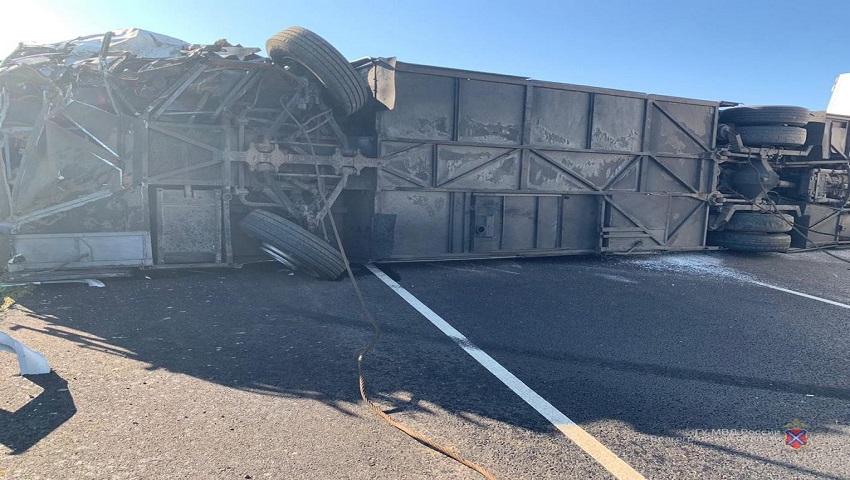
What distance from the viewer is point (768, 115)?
9.77 metres

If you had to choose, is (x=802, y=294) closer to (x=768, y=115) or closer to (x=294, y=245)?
(x=768, y=115)

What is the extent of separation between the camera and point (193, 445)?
2.77 meters

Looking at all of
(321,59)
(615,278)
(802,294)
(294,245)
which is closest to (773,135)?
(802,294)

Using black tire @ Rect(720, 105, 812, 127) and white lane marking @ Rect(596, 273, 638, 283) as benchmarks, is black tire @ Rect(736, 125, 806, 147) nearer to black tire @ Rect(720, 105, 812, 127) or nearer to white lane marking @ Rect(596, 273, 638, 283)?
black tire @ Rect(720, 105, 812, 127)

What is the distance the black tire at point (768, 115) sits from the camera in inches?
380

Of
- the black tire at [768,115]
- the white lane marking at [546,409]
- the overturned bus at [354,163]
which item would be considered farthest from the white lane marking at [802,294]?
the white lane marking at [546,409]

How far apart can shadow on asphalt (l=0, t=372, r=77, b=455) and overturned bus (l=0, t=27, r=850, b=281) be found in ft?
9.77

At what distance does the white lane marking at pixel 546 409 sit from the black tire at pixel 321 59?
3231 millimetres

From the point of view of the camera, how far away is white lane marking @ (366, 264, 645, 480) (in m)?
2.73

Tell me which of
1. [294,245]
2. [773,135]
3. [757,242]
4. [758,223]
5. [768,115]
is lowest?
[757,242]

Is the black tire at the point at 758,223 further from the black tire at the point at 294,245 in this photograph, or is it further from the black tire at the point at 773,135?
the black tire at the point at 294,245

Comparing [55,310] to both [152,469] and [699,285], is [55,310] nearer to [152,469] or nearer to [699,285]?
[152,469]

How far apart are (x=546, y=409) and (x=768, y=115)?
903cm

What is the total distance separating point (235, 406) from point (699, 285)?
20.3ft
